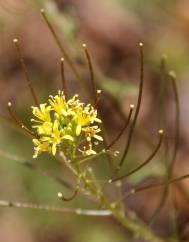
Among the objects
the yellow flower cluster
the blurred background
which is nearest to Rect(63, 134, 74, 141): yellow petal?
the yellow flower cluster

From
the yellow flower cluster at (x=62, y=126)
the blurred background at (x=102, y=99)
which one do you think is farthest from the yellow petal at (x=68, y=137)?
the blurred background at (x=102, y=99)

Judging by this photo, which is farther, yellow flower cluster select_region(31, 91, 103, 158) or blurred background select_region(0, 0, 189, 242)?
blurred background select_region(0, 0, 189, 242)

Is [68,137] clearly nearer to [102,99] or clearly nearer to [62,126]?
[62,126]

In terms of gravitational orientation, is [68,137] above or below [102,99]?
below

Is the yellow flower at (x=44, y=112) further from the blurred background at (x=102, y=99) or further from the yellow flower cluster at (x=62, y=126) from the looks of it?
the blurred background at (x=102, y=99)

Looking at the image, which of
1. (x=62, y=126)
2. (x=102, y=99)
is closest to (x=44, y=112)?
(x=62, y=126)

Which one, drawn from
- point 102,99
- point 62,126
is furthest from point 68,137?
point 102,99

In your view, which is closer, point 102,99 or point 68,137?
point 68,137

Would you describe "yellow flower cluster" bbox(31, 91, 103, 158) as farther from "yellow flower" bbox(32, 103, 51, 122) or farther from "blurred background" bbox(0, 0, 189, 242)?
"blurred background" bbox(0, 0, 189, 242)
